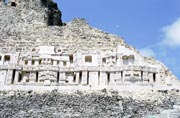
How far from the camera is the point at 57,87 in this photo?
24.9 m

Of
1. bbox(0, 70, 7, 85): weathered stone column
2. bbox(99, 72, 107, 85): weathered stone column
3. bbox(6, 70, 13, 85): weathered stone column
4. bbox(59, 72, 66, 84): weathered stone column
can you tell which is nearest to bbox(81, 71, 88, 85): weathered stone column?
bbox(99, 72, 107, 85): weathered stone column

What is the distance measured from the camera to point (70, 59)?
26953 millimetres

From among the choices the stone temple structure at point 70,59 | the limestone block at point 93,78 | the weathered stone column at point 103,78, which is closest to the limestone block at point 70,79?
the stone temple structure at point 70,59

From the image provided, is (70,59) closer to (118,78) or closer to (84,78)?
(84,78)

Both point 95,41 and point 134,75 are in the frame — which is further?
point 95,41

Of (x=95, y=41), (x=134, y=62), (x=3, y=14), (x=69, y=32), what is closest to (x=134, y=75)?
(x=134, y=62)

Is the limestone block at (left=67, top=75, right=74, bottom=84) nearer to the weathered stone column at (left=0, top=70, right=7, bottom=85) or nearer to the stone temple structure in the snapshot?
the stone temple structure

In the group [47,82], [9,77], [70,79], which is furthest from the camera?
[70,79]

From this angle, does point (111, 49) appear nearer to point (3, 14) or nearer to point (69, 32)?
point (69, 32)

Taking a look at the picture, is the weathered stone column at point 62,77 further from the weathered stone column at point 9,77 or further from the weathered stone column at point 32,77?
the weathered stone column at point 9,77

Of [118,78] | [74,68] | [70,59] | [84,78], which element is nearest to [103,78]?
[118,78]

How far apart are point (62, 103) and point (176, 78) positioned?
22.5ft

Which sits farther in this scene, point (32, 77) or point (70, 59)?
point (70, 59)

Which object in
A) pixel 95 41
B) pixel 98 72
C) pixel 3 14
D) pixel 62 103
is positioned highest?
pixel 3 14
